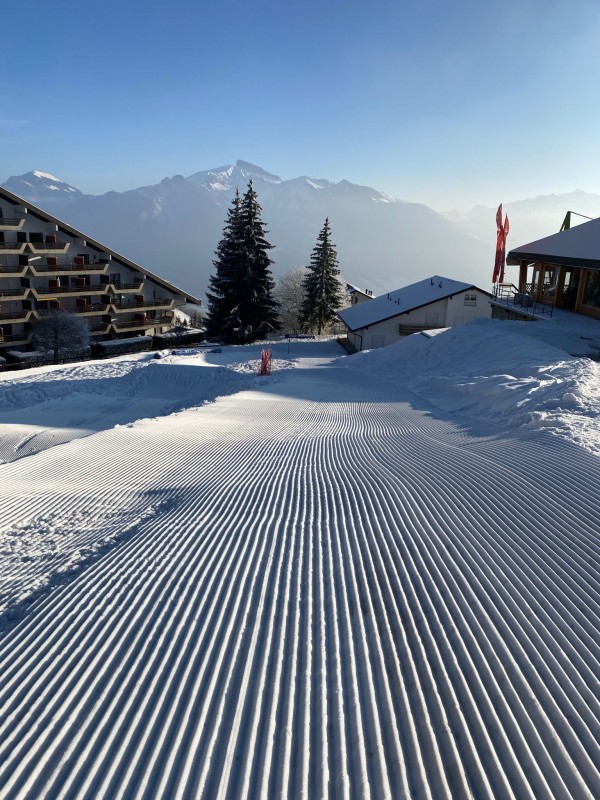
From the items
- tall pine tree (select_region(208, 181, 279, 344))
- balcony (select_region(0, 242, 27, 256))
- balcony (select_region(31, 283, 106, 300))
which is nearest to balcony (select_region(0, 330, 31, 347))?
balcony (select_region(31, 283, 106, 300))

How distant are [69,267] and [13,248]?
3722mm

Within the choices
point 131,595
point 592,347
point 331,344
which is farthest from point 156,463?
point 331,344

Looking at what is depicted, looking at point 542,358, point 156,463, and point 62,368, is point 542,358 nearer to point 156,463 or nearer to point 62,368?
point 156,463

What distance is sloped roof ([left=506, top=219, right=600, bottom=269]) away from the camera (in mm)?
22227

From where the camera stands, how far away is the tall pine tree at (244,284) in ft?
127

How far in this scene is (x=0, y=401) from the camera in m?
19.2

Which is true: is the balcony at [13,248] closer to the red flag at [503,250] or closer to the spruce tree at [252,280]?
the spruce tree at [252,280]

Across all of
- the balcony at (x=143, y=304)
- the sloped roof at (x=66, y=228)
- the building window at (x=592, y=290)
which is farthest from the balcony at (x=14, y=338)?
the building window at (x=592, y=290)

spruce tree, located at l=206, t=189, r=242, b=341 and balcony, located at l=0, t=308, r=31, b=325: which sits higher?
spruce tree, located at l=206, t=189, r=242, b=341

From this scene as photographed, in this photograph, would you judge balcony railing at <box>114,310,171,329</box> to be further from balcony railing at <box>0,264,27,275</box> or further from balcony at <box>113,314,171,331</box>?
balcony railing at <box>0,264,27,275</box>

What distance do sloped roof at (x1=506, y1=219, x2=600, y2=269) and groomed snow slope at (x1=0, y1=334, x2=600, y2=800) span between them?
639 inches

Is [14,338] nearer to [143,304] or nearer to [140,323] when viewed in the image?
[140,323]

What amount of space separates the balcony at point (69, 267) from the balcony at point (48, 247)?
0.85 metres

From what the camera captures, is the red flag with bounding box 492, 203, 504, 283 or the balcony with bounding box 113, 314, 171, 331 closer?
the red flag with bounding box 492, 203, 504, 283
